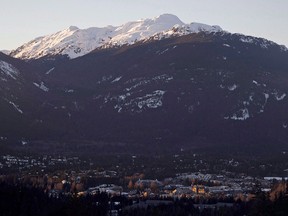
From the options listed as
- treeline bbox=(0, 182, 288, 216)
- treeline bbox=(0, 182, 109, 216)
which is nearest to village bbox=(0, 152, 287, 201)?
treeline bbox=(0, 182, 288, 216)

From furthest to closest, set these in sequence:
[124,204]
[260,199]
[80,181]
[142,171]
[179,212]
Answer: [142,171], [80,181], [124,204], [179,212], [260,199]

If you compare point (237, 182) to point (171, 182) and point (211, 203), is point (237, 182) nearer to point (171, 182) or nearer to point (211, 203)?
point (171, 182)

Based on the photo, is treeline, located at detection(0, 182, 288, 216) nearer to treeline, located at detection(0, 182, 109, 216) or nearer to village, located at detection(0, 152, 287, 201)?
treeline, located at detection(0, 182, 109, 216)

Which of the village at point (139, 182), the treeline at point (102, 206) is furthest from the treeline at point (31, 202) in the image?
the village at point (139, 182)

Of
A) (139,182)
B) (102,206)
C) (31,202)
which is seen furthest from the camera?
(139,182)

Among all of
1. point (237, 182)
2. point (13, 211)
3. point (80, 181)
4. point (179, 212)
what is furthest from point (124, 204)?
point (237, 182)

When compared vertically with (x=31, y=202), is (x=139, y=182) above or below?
above

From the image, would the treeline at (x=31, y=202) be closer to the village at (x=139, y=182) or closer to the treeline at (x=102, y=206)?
the treeline at (x=102, y=206)

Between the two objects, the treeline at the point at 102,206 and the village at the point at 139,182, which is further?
the village at the point at 139,182

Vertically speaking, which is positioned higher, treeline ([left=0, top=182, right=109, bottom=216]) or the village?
the village

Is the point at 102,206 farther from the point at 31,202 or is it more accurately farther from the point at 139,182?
the point at 139,182

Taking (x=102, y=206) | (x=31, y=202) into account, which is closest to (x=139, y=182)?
(x=102, y=206)
